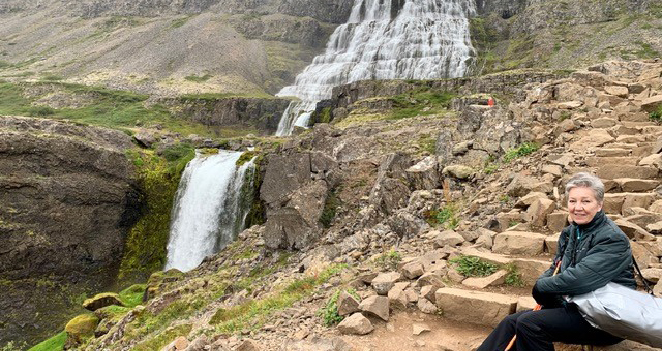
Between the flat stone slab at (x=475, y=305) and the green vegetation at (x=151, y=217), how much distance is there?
28.2 metres

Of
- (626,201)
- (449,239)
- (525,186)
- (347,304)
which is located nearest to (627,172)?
(626,201)

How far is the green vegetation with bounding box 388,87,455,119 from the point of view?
4032cm

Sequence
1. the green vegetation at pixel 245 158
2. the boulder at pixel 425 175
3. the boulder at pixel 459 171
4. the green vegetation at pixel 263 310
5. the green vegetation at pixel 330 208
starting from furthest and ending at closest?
the green vegetation at pixel 245 158 < the green vegetation at pixel 330 208 < the boulder at pixel 425 175 < the boulder at pixel 459 171 < the green vegetation at pixel 263 310

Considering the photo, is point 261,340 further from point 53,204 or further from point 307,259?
point 53,204

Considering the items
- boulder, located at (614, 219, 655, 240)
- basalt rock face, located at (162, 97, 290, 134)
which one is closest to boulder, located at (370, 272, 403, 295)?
boulder, located at (614, 219, 655, 240)

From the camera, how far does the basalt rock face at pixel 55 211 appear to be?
2689 centimetres

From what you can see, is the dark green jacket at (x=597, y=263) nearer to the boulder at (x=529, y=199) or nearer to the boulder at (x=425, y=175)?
the boulder at (x=529, y=199)

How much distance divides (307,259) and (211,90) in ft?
217

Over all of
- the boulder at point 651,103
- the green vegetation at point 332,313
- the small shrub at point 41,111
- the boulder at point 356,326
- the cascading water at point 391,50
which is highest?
the cascading water at point 391,50

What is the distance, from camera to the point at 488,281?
577 cm

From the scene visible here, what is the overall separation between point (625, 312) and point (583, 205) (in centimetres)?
100

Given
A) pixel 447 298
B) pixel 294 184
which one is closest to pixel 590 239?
pixel 447 298

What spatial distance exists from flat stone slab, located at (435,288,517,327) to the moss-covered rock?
17.5m

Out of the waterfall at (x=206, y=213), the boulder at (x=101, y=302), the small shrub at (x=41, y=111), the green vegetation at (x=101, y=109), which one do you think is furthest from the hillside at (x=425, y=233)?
the small shrub at (x=41, y=111)
